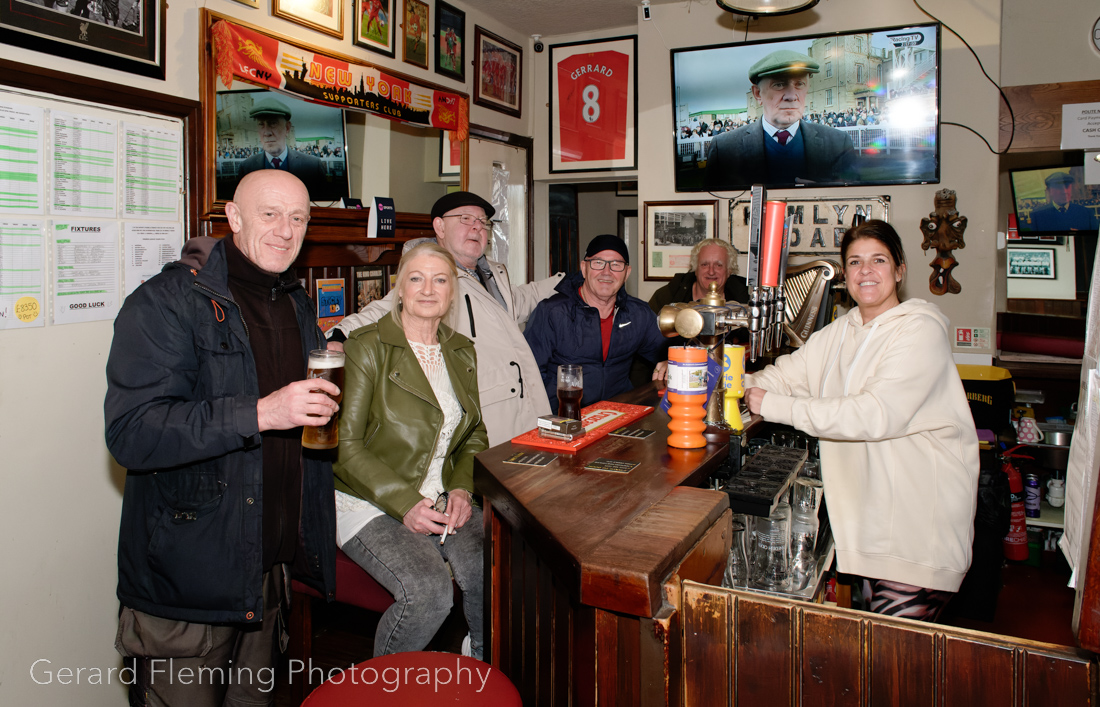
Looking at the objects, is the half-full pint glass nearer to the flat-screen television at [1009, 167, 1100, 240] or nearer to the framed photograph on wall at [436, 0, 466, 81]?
the framed photograph on wall at [436, 0, 466, 81]

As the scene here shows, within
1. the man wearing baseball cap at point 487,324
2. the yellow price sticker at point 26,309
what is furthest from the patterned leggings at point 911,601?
the yellow price sticker at point 26,309

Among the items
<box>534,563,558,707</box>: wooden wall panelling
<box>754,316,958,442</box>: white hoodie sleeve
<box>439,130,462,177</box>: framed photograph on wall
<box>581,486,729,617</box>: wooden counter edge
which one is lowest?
<box>534,563,558,707</box>: wooden wall panelling

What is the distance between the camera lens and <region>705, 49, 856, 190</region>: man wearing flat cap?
4.70 metres

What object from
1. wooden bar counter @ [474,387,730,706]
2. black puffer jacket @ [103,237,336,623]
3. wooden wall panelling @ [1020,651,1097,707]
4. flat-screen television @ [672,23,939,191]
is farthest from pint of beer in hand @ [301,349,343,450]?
flat-screen television @ [672,23,939,191]

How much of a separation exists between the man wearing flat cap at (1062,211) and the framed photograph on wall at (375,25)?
4752mm

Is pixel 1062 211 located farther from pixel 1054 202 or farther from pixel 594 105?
pixel 594 105

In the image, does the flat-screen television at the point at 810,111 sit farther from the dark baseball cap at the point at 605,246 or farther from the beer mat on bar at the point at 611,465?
the beer mat on bar at the point at 611,465

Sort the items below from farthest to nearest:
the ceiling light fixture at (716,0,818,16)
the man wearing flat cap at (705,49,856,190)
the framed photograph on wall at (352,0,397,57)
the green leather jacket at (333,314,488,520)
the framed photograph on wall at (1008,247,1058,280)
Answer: the framed photograph on wall at (1008,247,1058,280) → the man wearing flat cap at (705,49,856,190) → the framed photograph on wall at (352,0,397,57) → the ceiling light fixture at (716,0,818,16) → the green leather jacket at (333,314,488,520)

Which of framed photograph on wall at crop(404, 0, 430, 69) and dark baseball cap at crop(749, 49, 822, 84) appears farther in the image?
dark baseball cap at crop(749, 49, 822, 84)

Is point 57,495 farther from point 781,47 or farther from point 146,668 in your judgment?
point 781,47

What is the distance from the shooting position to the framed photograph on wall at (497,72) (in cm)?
497

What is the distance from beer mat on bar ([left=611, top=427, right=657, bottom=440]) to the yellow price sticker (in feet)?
6.46

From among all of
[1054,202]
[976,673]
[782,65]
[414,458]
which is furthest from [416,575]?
[1054,202]

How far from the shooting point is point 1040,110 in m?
4.29
